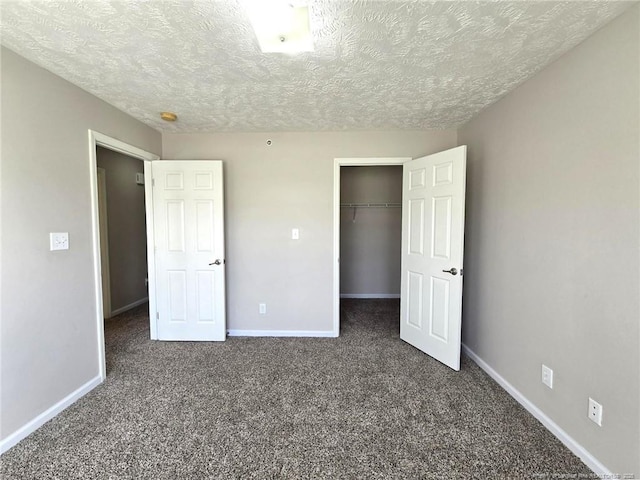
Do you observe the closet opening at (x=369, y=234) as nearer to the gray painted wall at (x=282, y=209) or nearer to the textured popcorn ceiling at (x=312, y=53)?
the gray painted wall at (x=282, y=209)

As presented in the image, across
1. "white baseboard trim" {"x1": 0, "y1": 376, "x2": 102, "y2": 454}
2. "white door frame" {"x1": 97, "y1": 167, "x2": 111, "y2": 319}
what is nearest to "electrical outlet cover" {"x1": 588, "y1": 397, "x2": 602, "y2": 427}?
"white baseboard trim" {"x1": 0, "y1": 376, "x2": 102, "y2": 454}

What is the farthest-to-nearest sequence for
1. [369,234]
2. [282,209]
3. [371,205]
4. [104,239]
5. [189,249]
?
[369,234], [371,205], [104,239], [282,209], [189,249]

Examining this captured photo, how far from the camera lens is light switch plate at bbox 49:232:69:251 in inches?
71.7

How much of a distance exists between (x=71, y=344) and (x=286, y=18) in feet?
8.46

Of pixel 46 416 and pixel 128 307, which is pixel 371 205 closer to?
pixel 128 307

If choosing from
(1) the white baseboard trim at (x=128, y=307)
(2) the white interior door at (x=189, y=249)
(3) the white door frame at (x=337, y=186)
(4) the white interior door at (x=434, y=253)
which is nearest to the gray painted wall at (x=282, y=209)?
(3) the white door frame at (x=337, y=186)

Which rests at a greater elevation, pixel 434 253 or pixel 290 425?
pixel 434 253

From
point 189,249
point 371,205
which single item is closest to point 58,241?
point 189,249

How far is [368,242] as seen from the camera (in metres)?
4.85

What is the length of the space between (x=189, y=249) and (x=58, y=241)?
1.16 metres

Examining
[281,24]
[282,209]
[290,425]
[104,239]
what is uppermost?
[281,24]

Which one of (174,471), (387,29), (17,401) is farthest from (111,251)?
(387,29)

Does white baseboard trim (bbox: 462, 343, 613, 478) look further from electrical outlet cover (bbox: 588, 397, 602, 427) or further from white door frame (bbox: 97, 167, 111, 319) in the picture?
white door frame (bbox: 97, 167, 111, 319)

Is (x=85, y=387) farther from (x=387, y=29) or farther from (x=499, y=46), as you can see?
(x=499, y=46)
